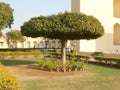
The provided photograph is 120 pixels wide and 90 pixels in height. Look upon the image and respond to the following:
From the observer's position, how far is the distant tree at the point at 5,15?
33.7m

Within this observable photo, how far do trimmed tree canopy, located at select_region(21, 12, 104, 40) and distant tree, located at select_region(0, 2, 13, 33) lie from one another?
19.8 m

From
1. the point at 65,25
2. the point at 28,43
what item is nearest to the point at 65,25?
the point at 65,25

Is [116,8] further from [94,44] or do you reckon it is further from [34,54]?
[34,54]

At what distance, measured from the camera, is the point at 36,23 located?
45.6 feet

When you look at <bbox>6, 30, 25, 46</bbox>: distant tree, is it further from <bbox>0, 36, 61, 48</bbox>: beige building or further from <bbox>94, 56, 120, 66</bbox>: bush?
<bbox>94, 56, 120, 66</bbox>: bush

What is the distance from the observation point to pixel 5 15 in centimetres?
3391

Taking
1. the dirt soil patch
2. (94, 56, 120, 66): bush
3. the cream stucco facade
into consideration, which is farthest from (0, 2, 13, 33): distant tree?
the dirt soil patch

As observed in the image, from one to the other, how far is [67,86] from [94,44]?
67.8ft

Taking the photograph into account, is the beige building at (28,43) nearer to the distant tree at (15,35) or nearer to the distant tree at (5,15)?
the distant tree at (15,35)

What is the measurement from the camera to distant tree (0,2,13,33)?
33.7m

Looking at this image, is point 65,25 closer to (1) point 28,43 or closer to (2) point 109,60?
(2) point 109,60

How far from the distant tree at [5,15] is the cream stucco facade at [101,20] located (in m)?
8.83

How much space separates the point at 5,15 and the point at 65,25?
71.4ft

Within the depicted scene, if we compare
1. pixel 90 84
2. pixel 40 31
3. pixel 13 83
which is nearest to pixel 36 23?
pixel 40 31
